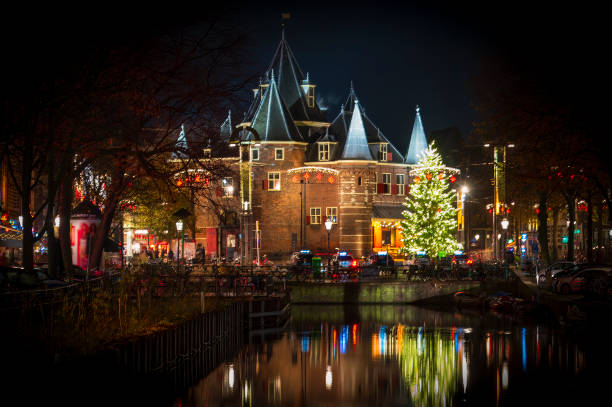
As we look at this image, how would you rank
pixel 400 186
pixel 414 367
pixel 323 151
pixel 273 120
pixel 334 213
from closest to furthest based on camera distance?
pixel 414 367
pixel 334 213
pixel 273 120
pixel 323 151
pixel 400 186

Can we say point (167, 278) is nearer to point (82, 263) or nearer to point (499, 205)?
point (82, 263)

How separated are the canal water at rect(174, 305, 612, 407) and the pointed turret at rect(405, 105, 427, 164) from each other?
4786cm

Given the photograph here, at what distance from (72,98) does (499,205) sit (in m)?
39.5

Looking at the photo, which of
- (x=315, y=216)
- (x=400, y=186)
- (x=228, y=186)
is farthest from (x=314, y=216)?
(x=228, y=186)

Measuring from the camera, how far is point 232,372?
1036 inches

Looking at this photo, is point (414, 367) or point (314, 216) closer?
point (414, 367)

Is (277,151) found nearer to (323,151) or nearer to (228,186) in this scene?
(323,151)

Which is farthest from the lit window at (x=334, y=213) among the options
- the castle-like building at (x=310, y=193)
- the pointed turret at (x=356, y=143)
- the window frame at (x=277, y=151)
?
the window frame at (x=277, y=151)

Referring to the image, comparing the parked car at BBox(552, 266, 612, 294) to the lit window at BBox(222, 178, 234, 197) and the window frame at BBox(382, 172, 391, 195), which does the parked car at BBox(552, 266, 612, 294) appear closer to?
the lit window at BBox(222, 178, 234, 197)

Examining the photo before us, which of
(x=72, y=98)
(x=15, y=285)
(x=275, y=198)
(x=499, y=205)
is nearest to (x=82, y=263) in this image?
(x=15, y=285)

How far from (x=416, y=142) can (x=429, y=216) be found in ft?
57.5

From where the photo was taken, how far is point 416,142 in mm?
91188

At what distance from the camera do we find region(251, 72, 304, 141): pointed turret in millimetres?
83438

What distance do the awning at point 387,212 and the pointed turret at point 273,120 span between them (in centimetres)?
1028
